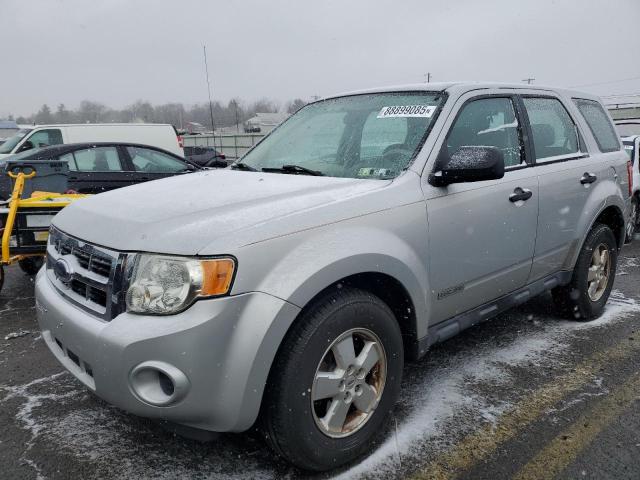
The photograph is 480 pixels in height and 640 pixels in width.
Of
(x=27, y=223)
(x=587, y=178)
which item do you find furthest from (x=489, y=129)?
(x=27, y=223)

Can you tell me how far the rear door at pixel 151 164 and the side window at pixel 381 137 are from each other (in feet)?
17.7

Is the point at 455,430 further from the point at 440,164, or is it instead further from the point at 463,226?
the point at 440,164

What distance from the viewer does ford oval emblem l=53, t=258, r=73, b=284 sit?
228cm

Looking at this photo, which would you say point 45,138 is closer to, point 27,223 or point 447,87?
point 27,223

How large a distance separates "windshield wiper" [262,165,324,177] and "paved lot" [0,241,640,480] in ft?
4.55

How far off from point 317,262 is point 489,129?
1709 mm

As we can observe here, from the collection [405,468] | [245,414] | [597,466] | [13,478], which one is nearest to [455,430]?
[405,468]

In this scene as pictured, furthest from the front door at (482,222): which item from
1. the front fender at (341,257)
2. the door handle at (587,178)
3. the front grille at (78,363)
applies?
the front grille at (78,363)

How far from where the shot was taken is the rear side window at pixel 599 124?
4107 mm

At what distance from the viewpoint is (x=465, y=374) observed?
327 centimetres

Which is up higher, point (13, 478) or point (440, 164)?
point (440, 164)

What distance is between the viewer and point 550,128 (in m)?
3.67

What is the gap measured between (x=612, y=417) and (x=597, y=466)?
1.67 ft

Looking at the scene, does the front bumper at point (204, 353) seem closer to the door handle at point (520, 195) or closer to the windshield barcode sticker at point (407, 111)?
the windshield barcode sticker at point (407, 111)
